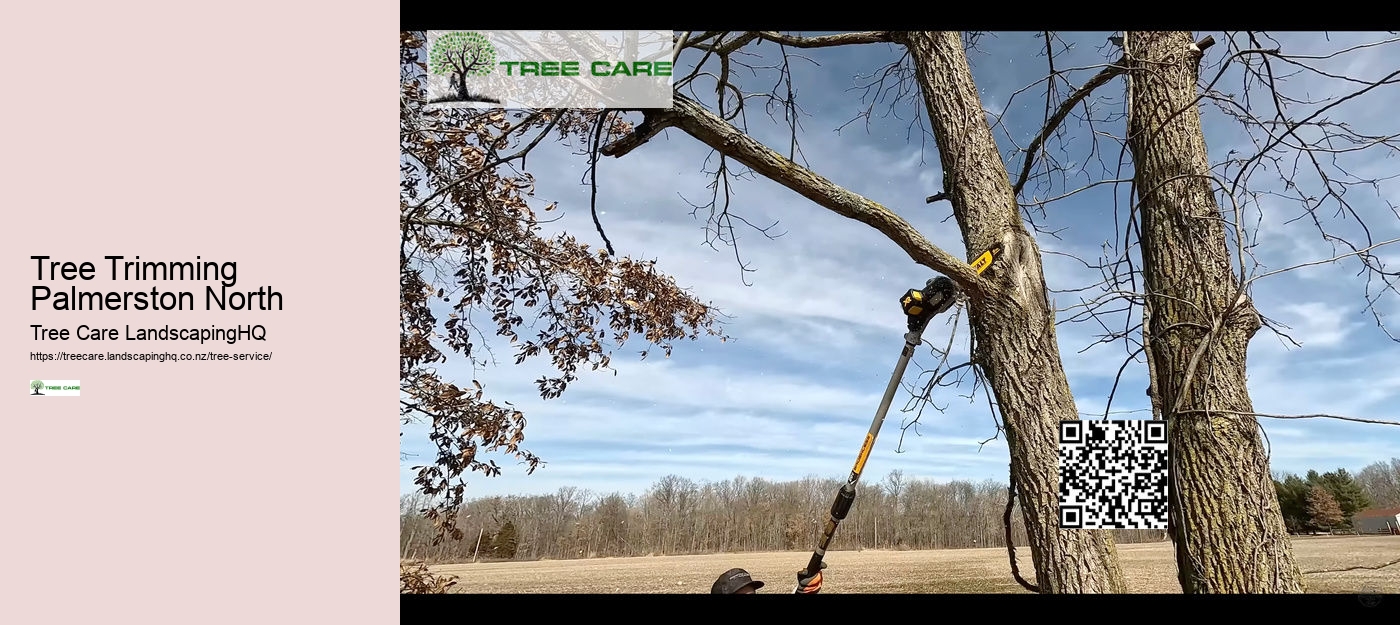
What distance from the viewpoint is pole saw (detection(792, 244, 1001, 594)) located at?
1580 millimetres

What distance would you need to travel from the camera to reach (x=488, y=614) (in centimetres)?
158

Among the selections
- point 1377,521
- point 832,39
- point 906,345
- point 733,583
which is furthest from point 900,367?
point 1377,521

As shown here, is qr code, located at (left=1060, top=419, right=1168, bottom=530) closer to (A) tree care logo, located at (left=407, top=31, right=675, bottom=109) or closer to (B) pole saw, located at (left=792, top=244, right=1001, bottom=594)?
(B) pole saw, located at (left=792, top=244, right=1001, bottom=594)

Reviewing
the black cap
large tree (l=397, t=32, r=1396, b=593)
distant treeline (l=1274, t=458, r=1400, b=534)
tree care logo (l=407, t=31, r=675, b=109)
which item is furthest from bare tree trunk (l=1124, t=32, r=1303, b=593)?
distant treeline (l=1274, t=458, r=1400, b=534)

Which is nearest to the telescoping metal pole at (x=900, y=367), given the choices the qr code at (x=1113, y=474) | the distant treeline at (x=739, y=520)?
the qr code at (x=1113, y=474)

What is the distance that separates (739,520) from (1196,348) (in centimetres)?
450

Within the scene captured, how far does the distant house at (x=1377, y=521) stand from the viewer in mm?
2607

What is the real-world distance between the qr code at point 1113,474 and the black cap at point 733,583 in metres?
0.69

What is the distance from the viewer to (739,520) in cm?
574

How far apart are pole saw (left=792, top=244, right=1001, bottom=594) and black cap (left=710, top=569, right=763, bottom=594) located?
115 mm

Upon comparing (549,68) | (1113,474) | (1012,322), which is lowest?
(1113,474)
